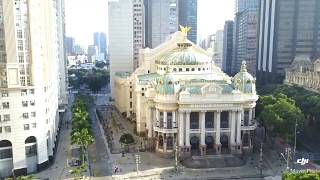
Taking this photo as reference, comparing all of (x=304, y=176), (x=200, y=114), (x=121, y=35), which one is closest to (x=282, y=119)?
(x=200, y=114)

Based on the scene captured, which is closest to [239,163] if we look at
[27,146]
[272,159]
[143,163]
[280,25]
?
[272,159]

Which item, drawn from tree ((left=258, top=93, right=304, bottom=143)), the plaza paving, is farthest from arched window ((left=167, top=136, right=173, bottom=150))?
tree ((left=258, top=93, right=304, bottom=143))

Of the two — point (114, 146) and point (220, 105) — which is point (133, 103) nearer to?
point (114, 146)

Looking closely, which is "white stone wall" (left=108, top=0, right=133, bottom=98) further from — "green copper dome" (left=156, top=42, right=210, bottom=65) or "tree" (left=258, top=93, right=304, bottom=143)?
"tree" (left=258, top=93, right=304, bottom=143)

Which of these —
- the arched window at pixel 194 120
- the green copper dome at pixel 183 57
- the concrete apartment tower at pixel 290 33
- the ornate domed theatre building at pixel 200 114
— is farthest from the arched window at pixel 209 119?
the concrete apartment tower at pixel 290 33

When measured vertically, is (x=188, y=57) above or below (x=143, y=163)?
above

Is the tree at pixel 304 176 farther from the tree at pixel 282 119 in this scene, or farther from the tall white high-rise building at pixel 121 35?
the tall white high-rise building at pixel 121 35
